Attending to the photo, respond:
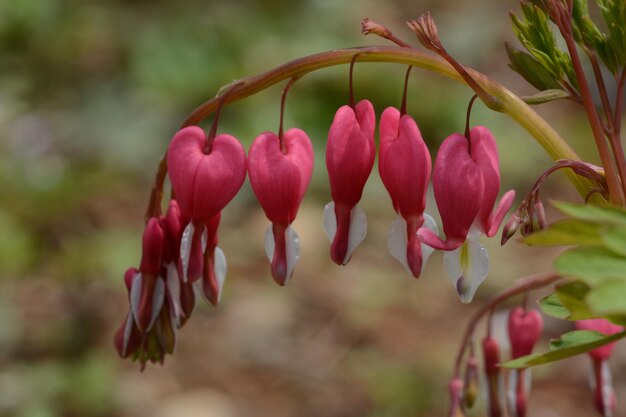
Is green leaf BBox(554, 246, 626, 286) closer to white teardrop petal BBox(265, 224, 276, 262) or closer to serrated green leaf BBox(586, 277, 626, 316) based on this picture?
serrated green leaf BBox(586, 277, 626, 316)

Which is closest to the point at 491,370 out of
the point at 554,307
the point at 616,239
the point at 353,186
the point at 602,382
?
the point at 602,382

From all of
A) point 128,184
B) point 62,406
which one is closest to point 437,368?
point 62,406

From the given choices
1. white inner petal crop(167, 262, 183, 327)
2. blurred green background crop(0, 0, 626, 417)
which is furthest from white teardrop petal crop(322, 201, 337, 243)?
blurred green background crop(0, 0, 626, 417)

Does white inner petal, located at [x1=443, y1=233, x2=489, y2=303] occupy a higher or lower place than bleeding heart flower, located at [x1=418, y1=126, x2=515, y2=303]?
lower

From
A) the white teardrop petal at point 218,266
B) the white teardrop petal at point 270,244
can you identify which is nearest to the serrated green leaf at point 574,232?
the white teardrop petal at point 270,244

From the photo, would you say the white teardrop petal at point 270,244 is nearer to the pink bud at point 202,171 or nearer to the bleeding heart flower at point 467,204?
the pink bud at point 202,171

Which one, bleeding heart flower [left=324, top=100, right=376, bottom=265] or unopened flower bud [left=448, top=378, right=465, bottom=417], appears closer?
bleeding heart flower [left=324, top=100, right=376, bottom=265]

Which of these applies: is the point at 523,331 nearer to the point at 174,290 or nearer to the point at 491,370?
the point at 491,370
